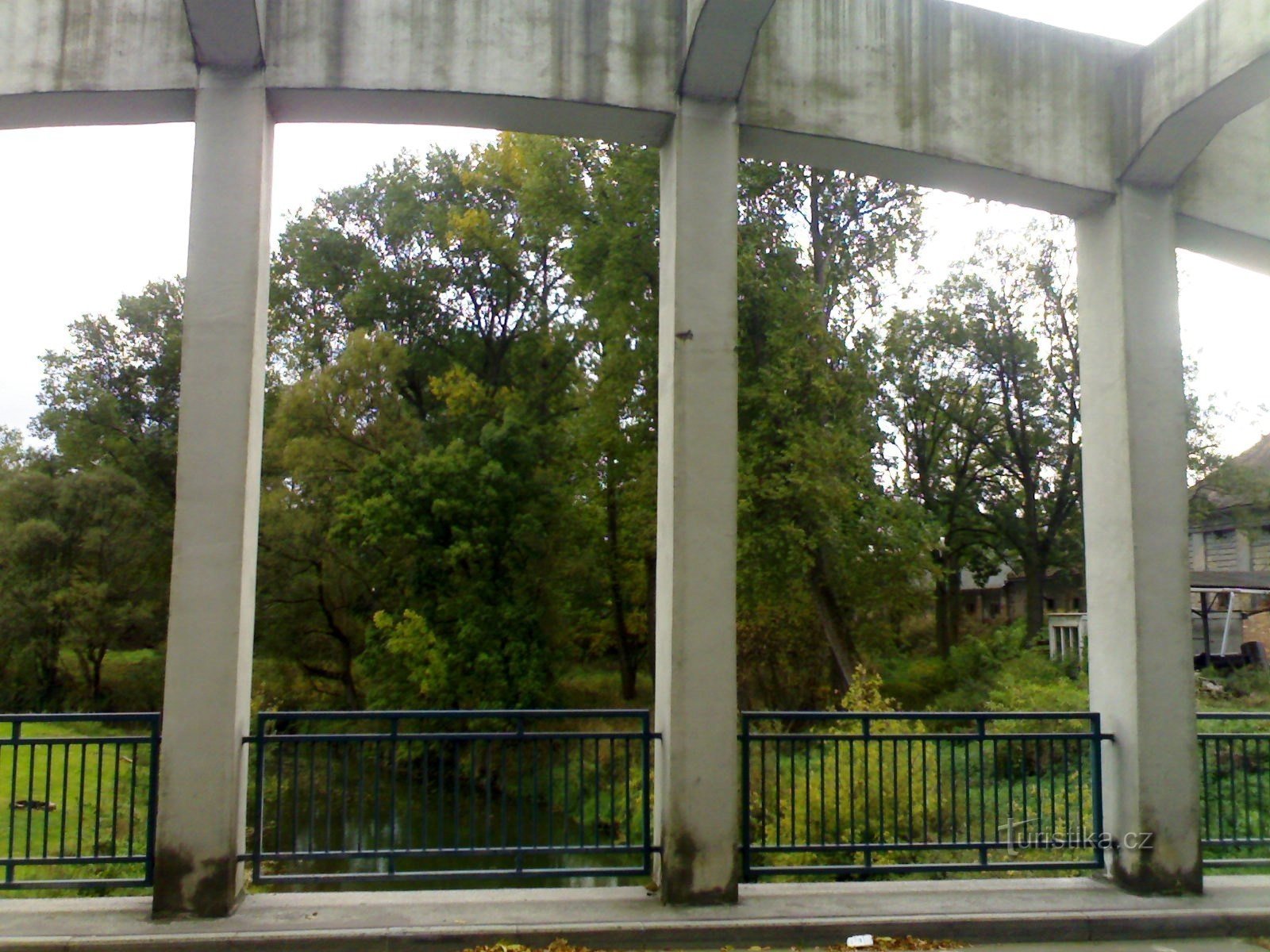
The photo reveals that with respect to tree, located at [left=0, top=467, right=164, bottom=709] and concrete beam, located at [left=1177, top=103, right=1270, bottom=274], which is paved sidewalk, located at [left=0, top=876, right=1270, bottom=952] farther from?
tree, located at [left=0, top=467, right=164, bottom=709]

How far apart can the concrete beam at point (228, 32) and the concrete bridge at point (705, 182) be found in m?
0.02

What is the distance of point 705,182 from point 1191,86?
3.32m

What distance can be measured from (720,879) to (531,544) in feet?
63.4

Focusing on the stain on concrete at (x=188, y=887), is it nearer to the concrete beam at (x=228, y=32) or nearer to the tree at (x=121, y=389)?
the concrete beam at (x=228, y=32)

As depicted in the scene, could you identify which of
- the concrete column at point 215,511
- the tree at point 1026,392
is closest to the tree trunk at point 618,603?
the tree at point 1026,392

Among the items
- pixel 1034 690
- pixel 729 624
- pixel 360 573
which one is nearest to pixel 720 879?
pixel 729 624

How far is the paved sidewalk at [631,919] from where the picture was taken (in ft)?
19.1

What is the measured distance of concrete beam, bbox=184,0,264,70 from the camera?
247 inches

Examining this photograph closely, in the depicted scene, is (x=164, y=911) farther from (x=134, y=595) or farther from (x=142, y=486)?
(x=142, y=486)

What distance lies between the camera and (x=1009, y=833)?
23.8ft

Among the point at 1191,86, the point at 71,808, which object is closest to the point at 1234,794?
the point at 1191,86

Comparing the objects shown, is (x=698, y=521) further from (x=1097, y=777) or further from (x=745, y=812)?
(x=1097, y=777)

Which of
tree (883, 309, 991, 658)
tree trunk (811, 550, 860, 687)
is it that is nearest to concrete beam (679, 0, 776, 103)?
tree trunk (811, 550, 860, 687)

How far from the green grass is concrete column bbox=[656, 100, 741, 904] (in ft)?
10.6
